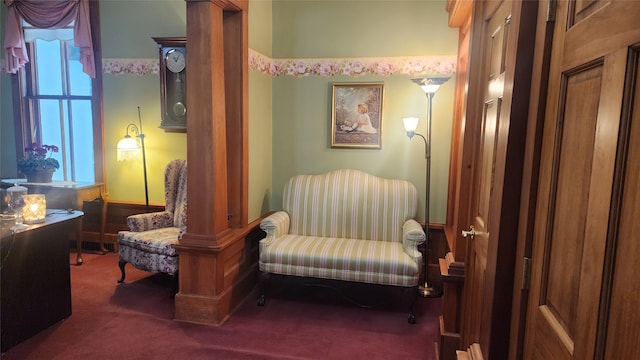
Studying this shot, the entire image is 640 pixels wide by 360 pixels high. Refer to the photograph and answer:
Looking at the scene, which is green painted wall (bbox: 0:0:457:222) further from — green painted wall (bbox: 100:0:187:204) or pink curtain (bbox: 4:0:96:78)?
pink curtain (bbox: 4:0:96:78)

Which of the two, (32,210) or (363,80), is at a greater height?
(363,80)

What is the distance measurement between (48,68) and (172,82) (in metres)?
1.80

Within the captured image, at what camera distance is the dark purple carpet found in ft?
8.23

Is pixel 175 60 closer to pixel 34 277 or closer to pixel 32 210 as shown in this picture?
pixel 32 210

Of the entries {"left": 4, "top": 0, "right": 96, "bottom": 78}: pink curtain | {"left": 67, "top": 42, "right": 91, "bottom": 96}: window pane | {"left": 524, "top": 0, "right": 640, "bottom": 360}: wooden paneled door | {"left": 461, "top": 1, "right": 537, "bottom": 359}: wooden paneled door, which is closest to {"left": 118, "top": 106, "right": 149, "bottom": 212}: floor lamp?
{"left": 4, "top": 0, "right": 96, "bottom": 78}: pink curtain

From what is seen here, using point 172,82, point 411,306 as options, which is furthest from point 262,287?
point 172,82

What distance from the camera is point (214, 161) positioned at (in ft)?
9.05

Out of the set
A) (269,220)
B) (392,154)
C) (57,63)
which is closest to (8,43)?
(57,63)

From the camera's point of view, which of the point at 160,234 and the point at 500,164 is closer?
the point at 500,164

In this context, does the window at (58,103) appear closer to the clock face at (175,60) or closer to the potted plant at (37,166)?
the potted plant at (37,166)

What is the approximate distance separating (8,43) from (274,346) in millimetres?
4296

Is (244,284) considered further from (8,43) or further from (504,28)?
(8,43)

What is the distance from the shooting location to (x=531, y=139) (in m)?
1.13

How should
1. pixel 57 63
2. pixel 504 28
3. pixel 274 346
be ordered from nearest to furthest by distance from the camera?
pixel 504 28 < pixel 274 346 < pixel 57 63
